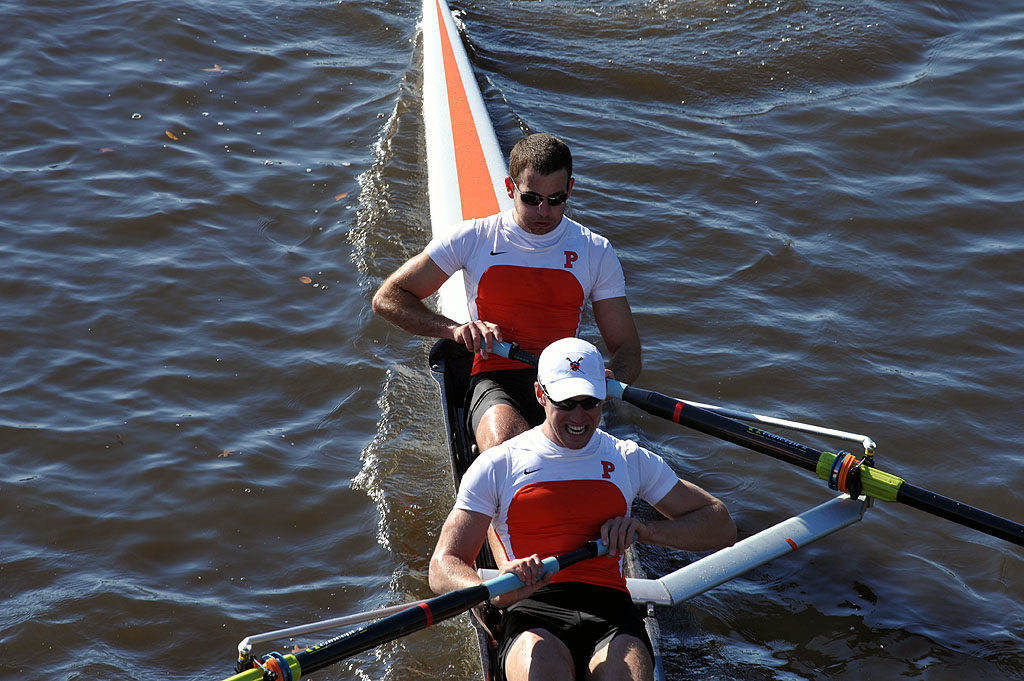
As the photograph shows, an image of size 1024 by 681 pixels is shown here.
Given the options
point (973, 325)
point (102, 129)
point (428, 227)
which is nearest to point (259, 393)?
point (428, 227)

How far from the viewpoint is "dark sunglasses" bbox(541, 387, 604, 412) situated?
11.9ft

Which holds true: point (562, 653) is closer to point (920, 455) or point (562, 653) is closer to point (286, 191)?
point (920, 455)

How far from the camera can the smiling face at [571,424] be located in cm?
368

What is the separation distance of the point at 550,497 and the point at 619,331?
1687 millimetres

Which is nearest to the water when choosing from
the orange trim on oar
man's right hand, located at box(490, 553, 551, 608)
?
the orange trim on oar

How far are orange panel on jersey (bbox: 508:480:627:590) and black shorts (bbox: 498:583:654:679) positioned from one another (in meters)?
0.05

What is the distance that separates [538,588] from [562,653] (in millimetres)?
254

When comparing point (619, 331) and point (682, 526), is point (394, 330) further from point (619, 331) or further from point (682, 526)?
point (682, 526)

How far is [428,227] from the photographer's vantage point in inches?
312

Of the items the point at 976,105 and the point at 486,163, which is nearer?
the point at 486,163

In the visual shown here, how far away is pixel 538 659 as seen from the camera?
136 inches

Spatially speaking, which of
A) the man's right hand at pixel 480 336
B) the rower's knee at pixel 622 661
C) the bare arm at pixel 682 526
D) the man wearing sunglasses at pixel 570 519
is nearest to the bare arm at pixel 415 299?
the man's right hand at pixel 480 336

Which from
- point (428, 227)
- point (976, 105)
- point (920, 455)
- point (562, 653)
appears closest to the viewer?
point (562, 653)

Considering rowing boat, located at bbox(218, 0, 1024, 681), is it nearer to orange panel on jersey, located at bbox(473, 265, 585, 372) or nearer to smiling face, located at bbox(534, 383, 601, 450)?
orange panel on jersey, located at bbox(473, 265, 585, 372)
